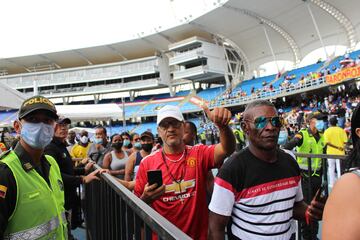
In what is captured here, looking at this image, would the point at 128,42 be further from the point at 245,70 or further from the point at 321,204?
the point at 321,204

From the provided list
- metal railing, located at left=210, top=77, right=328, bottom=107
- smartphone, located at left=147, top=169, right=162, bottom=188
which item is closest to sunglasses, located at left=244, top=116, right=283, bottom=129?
smartphone, located at left=147, top=169, right=162, bottom=188

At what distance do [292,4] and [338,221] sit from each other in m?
34.9

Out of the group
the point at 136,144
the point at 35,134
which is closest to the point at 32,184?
the point at 35,134

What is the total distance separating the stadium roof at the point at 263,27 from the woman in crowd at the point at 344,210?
33.5 m

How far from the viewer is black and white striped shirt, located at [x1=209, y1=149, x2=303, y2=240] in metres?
1.93

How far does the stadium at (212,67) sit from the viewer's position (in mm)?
28172

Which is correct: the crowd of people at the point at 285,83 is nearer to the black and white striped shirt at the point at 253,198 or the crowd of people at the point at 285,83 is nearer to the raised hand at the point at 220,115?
the raised hand at the point at 220,115

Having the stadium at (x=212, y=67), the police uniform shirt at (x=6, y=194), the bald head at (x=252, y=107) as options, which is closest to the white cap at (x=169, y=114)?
the bald head at (x=252, y=107)

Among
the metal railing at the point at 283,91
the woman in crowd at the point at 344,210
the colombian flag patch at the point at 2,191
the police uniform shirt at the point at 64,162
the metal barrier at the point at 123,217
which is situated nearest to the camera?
the woman in crowd at the point at 344,210

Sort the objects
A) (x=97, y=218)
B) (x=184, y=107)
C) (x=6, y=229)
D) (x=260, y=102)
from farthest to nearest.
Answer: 1. (x=184, y=107)
2. (x=97, y=218)
3. (x=260, y=102)
4. (x=6, y=229)

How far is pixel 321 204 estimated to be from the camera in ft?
5.85

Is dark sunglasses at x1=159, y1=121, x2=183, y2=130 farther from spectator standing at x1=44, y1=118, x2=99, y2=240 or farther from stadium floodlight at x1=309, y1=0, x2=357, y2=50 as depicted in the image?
stadium floodlight at x1=309, y1=0, x2=357, y2=50

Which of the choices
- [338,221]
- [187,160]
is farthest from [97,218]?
[338,221]

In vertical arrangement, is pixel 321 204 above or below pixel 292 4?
below
